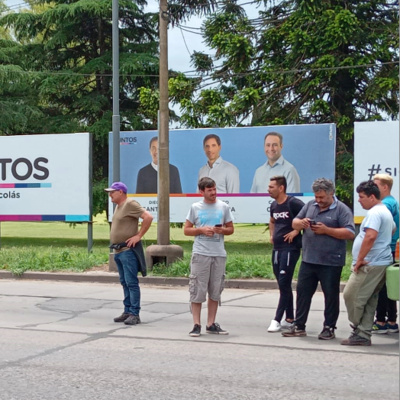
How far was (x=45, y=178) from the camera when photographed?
20938mm

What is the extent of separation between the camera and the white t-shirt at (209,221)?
8734mm

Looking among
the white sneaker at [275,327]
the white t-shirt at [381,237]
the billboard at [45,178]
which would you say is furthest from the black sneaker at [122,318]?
the billboard at [45,178]

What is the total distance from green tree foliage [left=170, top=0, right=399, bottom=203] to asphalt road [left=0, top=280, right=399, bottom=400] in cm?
1463

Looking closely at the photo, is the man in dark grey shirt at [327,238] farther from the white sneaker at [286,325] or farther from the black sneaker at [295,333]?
the white sneaker at [286,325]

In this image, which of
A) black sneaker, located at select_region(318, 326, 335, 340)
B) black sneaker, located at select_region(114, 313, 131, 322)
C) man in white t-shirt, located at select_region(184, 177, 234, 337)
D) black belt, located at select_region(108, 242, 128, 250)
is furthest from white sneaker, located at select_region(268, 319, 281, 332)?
black belt, located at select_region(108, 242, 128, 250)

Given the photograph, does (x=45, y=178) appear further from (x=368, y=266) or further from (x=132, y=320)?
(x=368, y=266)

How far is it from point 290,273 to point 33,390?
367 cm

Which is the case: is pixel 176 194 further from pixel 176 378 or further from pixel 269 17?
pixel 176 378

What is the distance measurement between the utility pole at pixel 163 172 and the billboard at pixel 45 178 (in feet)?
15.9

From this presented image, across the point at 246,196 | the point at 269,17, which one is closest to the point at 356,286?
the point at 246,196

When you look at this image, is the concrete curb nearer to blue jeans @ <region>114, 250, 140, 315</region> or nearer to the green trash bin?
blue jeans @ <region>114, 250, 140, 315</region>

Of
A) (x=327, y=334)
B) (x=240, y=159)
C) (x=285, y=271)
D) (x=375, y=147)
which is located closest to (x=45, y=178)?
(x=240, y=159)

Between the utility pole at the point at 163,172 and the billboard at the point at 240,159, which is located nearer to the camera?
the utility pole at the point at 163,172

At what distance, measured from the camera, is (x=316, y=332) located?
29.5ft
